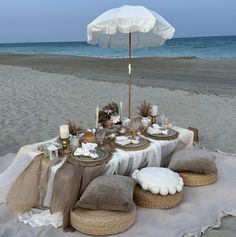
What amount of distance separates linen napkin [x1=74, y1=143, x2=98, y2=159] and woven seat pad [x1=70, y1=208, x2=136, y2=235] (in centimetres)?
52

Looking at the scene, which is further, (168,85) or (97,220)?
(168,85)

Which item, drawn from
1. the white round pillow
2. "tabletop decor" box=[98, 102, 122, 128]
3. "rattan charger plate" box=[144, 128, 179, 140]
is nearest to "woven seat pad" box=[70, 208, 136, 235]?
the white round pillow

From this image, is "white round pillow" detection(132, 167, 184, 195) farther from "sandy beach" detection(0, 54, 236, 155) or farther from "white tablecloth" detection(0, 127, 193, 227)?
"sandy beach" detection(0, 54, 236, 155)

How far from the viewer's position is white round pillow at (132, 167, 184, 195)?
9.60 feet

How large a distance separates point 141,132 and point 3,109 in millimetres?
4310

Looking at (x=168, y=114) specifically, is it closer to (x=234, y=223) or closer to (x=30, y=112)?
(x=30, y=112)

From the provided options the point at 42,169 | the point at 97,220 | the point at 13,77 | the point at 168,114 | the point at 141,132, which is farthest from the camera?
the point at 13,77

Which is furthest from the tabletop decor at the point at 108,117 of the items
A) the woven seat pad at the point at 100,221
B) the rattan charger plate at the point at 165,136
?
the woven seat pad at the point at 100,221

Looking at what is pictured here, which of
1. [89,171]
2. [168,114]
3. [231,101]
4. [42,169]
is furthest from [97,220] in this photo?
[231,101]

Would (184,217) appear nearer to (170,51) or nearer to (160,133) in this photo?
(160,133)

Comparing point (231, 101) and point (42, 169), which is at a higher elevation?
point (42, 169)

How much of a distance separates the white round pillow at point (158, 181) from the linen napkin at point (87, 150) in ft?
1.48

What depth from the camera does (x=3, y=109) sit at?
6.98 meters

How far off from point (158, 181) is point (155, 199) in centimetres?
17
